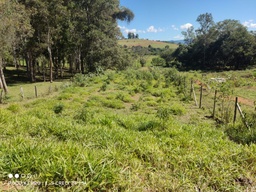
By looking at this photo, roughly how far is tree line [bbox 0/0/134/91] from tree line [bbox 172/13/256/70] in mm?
21495

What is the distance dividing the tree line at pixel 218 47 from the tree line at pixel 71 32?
21.5 meters

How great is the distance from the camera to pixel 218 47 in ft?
132

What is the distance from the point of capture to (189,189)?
2.35 m

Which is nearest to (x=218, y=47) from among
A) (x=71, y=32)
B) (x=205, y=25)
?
(x=205, y=25)

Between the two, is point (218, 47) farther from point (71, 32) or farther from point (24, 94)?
point (24, 94)

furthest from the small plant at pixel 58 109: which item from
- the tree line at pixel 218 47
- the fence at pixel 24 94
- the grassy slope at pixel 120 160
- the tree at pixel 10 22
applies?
the tree line at pixel 218 47

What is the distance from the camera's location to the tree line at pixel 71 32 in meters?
20.0

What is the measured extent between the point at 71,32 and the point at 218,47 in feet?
99.0

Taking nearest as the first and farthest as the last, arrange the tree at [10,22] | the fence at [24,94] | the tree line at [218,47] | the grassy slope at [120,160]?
1. the grassy slope at [120,160]
2. the fence at [24,94]
3. the tree at [10,22]
4. the tree line at [218,47]

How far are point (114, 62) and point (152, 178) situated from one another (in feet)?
76.4

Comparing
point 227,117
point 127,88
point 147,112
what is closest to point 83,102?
point 147,112

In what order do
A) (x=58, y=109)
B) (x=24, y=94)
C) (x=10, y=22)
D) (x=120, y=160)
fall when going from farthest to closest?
(x=24, y=94) < (x=10, y=22) < (x=58, y=109) < (x=120, y=160)

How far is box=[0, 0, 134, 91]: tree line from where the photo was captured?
20.0 meters

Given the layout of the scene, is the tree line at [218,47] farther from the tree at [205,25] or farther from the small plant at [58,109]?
the small plant at [58,109]
